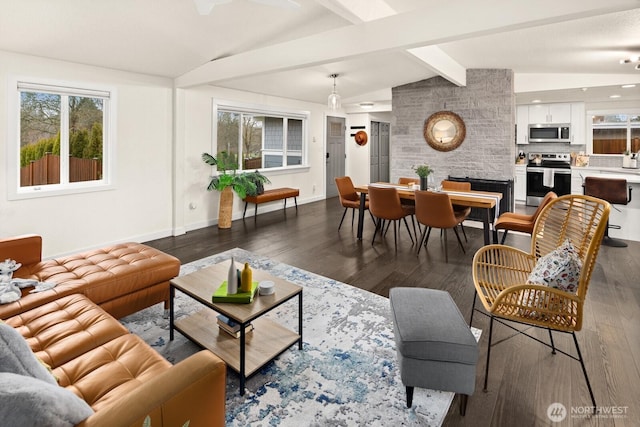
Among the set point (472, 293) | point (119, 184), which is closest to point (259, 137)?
point (119, 184)

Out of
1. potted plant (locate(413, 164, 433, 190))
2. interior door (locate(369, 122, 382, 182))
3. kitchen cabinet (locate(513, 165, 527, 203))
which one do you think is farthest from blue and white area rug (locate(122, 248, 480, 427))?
interior door (locate(369, 122, 382, 182))

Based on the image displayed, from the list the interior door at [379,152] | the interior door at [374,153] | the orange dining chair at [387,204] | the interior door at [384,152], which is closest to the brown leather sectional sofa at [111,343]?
the orange dining chair at [387,204]

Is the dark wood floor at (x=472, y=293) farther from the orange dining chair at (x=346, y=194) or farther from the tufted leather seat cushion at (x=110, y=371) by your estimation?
the tufted leather seat cushion at (x=110, y=371)

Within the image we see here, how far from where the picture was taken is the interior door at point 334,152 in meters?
8.66

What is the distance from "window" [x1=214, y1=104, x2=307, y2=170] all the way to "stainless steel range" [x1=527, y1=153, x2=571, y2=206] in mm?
5083

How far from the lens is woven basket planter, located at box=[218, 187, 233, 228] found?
224 inches

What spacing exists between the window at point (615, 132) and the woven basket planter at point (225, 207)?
302 inches

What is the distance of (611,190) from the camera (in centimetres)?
466

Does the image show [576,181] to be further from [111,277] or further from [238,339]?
[111,277]

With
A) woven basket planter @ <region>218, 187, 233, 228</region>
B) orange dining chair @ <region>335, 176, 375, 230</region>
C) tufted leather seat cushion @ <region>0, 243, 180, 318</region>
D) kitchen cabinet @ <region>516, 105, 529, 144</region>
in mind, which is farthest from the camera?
kitchen cabinet @ <region>516, 105, 529, 144</region>

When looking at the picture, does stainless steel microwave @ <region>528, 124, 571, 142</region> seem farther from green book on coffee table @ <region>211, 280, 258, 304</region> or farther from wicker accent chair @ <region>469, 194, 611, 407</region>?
green book on coffee table @ <region>211, 280, 258, 304</region>

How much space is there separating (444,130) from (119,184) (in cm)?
526

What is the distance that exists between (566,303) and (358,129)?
8.03m

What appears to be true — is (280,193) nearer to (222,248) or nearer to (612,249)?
(222,248)
